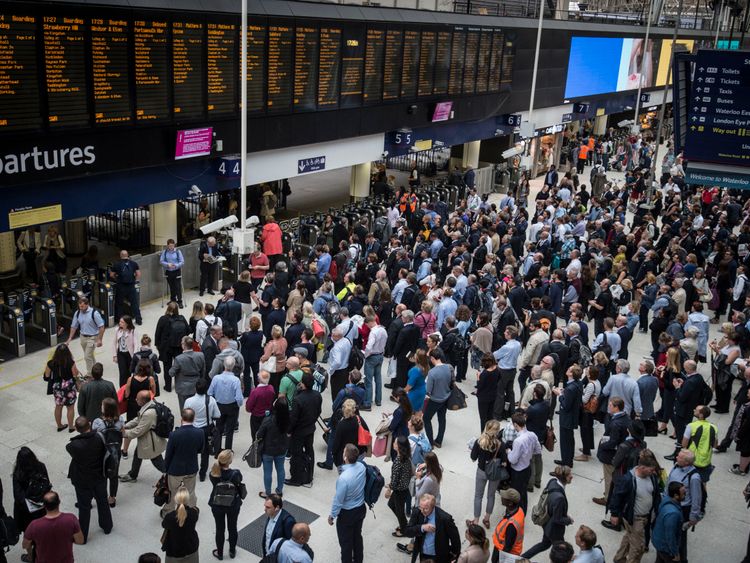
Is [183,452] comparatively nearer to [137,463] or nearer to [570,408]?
[137,463]

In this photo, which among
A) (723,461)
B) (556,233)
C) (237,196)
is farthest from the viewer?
(237,196)

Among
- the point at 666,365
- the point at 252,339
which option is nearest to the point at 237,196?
the point at 252,339

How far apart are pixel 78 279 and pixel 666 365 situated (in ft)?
33.6

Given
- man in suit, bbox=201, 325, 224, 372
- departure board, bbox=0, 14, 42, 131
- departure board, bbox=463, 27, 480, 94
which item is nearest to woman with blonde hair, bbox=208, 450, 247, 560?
man in suit, bbox=201, 325, 224, 372

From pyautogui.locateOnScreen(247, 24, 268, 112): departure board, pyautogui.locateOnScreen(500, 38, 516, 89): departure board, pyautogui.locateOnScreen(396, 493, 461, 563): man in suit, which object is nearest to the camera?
pyautogui.locateOnScreen(396, 493, 461, 563): man in suit

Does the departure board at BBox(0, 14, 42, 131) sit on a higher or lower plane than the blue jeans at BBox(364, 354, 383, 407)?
higher

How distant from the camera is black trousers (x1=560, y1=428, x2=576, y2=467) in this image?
10.3 metres

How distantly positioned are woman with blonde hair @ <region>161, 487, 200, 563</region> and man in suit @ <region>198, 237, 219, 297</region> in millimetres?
9546

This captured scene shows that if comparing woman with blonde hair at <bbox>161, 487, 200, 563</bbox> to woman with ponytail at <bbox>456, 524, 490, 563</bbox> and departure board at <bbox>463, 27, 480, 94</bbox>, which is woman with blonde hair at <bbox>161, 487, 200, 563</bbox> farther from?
departure board at <bbox>463, 27, 480, 94</bbox>

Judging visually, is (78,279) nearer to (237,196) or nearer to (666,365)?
(237,196)

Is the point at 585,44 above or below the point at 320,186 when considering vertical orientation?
above

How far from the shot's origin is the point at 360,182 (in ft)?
77.6

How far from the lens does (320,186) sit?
28922mm

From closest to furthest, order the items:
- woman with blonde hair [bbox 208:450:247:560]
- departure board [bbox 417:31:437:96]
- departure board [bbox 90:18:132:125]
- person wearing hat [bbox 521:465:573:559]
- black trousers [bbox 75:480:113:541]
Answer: woman with blonde hair [bbox 208:450:247:560], person wearing hat [bbox 521:465:573:559], black trousers [bbox 75:480:113:541], departure board [bbox 90:18:132:125], departure board [bbox 417:31:437:96]
